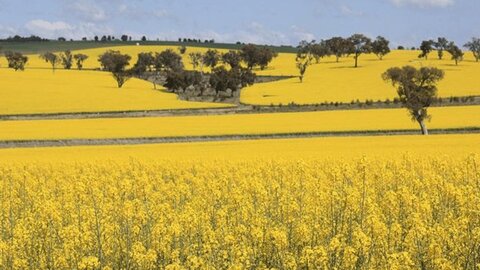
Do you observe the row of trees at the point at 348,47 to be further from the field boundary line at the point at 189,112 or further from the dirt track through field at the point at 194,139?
the dirt track through field at the point at 194,139

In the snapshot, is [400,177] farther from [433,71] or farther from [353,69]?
[353,69]

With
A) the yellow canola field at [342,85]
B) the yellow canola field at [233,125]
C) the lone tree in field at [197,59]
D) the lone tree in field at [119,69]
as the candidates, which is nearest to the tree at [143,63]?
Result: the lone tree in field at [119,69]

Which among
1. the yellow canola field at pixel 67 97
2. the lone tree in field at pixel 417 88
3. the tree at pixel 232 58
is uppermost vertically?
the tree at pixel 232 58

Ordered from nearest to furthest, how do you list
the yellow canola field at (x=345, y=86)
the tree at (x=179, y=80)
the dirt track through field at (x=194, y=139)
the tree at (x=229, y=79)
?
the dirt track through field at (x=194, y=139)
the yellow canola field at (x=345, y=86)
the tree at (x=229, y=79)
the tree at (x=179, y=80)

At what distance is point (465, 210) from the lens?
31.4 feet

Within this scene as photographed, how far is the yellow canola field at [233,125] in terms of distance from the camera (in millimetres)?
45594

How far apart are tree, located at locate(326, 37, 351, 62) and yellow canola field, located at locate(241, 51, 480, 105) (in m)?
12.5

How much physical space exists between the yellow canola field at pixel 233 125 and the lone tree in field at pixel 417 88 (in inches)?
96.9

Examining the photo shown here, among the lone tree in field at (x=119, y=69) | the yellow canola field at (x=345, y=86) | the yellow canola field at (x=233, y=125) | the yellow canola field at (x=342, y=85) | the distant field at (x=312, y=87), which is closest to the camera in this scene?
the yellow canola field at (x=233, y=125)

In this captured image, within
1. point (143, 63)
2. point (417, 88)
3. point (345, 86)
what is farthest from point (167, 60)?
point (417, 88)

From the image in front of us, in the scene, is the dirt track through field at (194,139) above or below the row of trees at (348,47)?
below

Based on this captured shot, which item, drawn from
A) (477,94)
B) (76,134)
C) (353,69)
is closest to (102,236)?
(76,134)

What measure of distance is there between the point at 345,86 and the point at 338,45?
51643mm

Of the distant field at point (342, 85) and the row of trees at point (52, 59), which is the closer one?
the distant field at point (342, 85)
